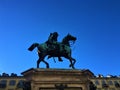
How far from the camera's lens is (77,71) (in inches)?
1230

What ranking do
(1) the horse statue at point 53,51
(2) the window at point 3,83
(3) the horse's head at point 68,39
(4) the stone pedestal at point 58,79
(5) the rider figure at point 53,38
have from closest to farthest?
(4) the stone pedestal at point 58,79 → (1) the horse statue at point 53,51 → (5) the rider figure at point 53,38 → (3) the horse's head at point 68,39 → (2) the window at point 3,83

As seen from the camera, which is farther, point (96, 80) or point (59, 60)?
point (96, 80)

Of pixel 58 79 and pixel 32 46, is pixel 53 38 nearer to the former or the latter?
pixel 32 46

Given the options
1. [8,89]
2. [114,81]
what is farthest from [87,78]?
[114,81]

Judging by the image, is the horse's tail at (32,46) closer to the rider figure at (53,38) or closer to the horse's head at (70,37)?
the rider figure at (53,38)

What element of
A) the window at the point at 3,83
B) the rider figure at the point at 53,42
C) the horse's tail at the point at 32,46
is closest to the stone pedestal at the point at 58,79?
the rider figure at the point at 53,42

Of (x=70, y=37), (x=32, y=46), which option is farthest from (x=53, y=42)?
(x=32, y=46)

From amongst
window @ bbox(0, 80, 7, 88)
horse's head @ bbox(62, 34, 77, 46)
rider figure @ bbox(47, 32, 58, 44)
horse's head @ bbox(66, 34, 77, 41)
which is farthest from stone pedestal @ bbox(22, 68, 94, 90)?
window @ bbox(0, 80, 7, 88)

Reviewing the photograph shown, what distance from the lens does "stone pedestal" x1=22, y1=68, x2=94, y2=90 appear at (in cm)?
3039

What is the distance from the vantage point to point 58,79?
30.8m

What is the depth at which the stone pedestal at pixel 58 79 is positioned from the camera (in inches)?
1196

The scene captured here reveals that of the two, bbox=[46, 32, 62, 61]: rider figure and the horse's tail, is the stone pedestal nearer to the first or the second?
bbox=[46, 32, 62, 61]: rider figure

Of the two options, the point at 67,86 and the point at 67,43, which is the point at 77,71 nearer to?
the point at 67,86

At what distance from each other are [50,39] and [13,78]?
52.2 m
